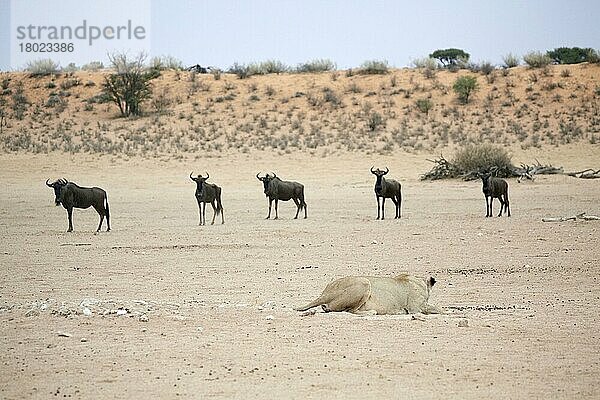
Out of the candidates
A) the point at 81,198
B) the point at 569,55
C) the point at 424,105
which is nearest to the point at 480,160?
the point at 424,105

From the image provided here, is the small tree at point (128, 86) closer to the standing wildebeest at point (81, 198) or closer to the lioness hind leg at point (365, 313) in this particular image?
the standing wildebeest at point (81, 198)

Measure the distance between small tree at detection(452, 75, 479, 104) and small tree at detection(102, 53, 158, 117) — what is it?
64.2 ft

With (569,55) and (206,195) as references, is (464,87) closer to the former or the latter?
(569,55)

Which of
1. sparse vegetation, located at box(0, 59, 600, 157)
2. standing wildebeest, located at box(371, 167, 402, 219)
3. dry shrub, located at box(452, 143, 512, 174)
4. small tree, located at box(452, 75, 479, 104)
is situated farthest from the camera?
small tree, located at box(452, 75, 479, 104)

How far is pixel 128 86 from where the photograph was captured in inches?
2418

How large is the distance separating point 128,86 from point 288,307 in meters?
51.0

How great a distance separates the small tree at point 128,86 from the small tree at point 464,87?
19.6 meters

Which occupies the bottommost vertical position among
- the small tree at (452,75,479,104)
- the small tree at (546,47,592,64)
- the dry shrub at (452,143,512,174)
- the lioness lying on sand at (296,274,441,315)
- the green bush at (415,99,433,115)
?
the lioness lying on sand at (296,274,441,315)

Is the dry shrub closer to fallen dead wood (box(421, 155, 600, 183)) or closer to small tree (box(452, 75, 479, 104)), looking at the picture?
fallen dead wood (box(421, 155, 600, 183))

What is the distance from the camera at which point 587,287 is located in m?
14.0

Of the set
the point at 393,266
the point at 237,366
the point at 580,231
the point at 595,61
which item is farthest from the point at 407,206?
the point at 595,61

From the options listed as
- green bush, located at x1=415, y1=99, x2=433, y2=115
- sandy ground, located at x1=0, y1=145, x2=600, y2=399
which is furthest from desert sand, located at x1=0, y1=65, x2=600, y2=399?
green bush, located at x1=415, y1=99, x2=433, y2=115

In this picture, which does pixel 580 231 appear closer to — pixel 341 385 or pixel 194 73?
pixel 341 385

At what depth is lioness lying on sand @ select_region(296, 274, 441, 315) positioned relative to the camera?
11.5 meters
